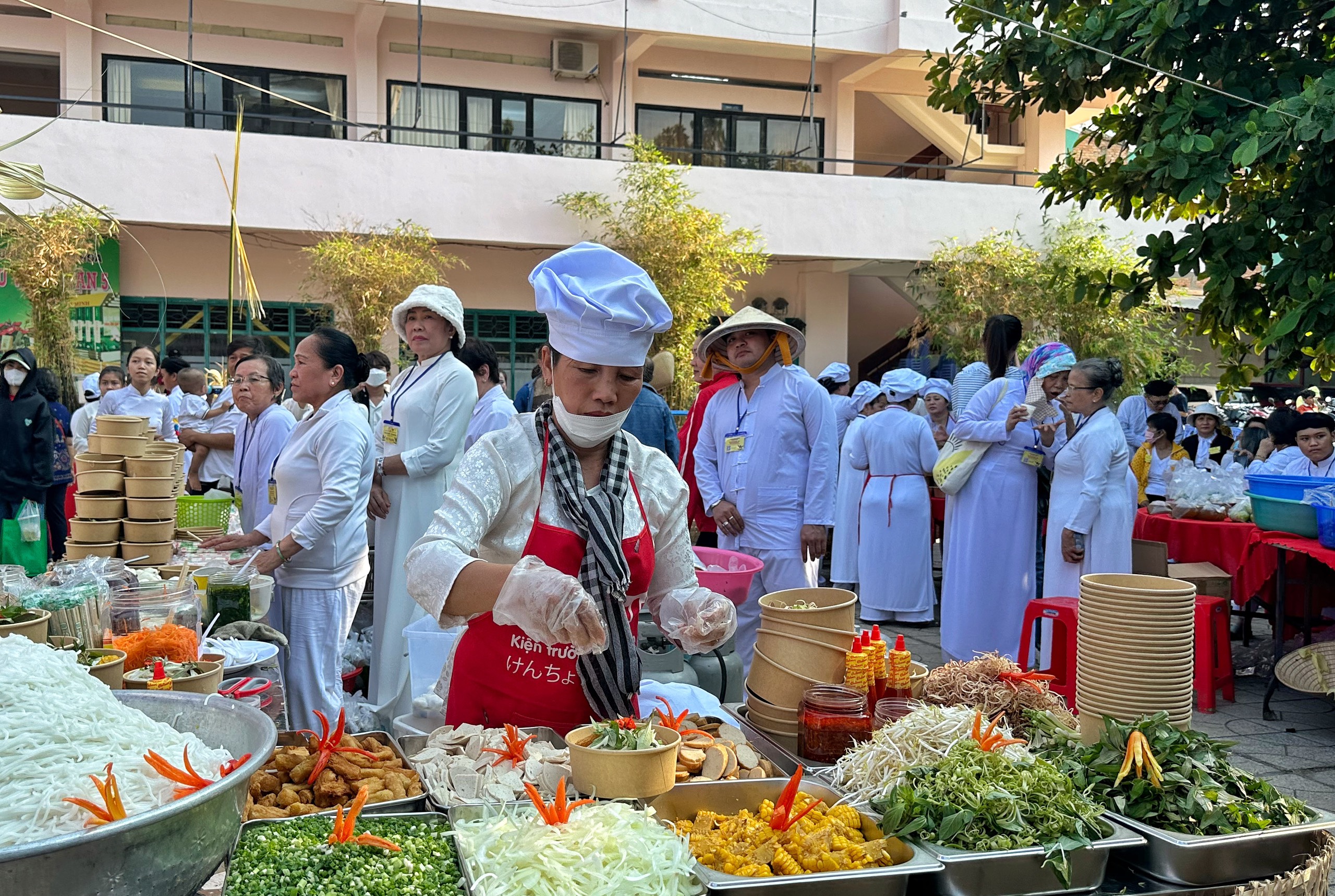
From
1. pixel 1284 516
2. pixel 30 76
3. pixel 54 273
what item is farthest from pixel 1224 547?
pixel 30 76

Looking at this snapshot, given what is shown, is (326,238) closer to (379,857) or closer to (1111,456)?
(1111,456)

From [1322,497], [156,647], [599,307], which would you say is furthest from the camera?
[1322,497]

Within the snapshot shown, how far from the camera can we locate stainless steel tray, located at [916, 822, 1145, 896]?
185 centimetres

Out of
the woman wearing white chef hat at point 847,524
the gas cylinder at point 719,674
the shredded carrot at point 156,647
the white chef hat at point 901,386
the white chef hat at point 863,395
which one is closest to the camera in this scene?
the shredded carrot at point 156,647

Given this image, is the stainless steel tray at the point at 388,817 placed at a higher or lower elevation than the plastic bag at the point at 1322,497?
lower

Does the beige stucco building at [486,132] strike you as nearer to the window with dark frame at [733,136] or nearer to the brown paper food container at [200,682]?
the window with dark frame at [733,136]

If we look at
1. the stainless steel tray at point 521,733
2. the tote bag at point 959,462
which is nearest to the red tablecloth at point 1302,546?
the tote bag at point 959,462

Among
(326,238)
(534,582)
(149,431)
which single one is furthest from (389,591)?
(326,238)

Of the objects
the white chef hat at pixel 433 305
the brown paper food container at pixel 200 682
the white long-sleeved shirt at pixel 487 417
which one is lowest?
the brown paper food container at pixel 200 682

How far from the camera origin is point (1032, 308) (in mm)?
16734

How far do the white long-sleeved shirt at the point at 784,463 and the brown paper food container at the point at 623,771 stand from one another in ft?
10.9

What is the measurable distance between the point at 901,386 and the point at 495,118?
1095cm

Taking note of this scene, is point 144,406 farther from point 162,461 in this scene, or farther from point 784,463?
point 784,463

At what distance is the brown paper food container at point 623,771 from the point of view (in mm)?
1940
